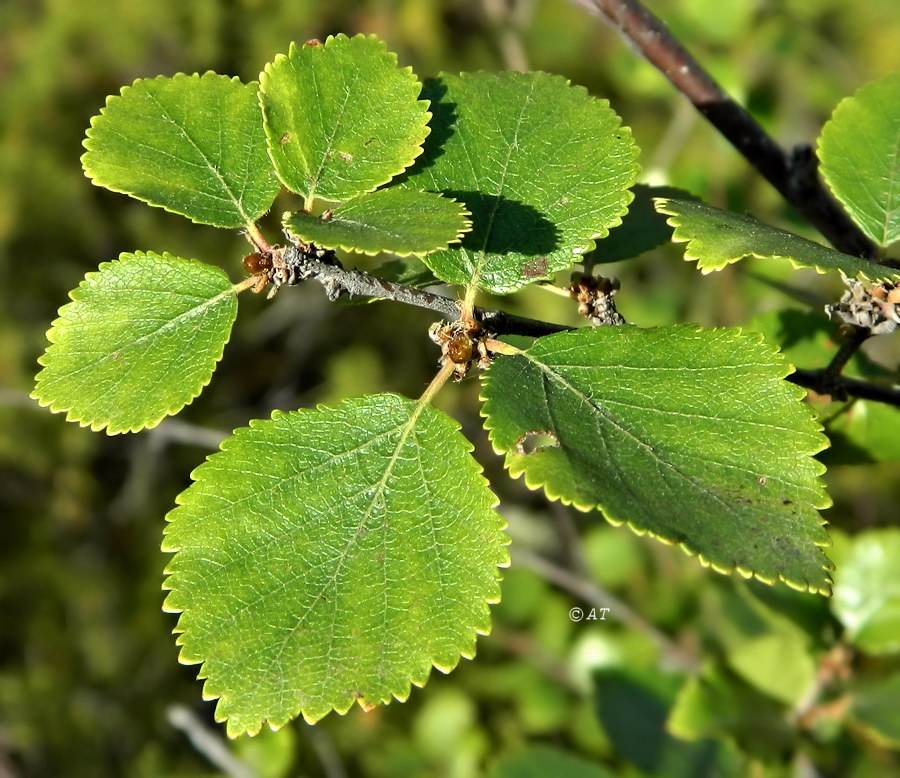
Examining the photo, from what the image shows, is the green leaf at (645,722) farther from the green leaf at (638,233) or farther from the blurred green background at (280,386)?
the green leaf at (638,233)

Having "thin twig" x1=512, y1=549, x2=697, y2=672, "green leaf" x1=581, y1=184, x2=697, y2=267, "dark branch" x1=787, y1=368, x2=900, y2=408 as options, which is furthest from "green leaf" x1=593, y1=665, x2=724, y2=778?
"green leaf" x1=581, y1=184, x2=697, y2=267

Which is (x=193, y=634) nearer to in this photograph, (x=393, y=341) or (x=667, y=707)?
(x=667, y=707)

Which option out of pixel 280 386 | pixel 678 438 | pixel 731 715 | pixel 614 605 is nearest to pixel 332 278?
pixel 678 438

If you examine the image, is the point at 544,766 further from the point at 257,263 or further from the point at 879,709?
the point at 257,263

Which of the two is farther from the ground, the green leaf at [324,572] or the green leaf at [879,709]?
the green leaf at [324,572]

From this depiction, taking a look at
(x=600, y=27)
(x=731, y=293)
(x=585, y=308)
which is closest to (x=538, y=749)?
(x=585, y=308)

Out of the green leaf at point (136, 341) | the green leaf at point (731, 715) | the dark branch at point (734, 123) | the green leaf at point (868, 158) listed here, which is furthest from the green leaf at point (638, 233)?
the green leaf at point (731, 715)
